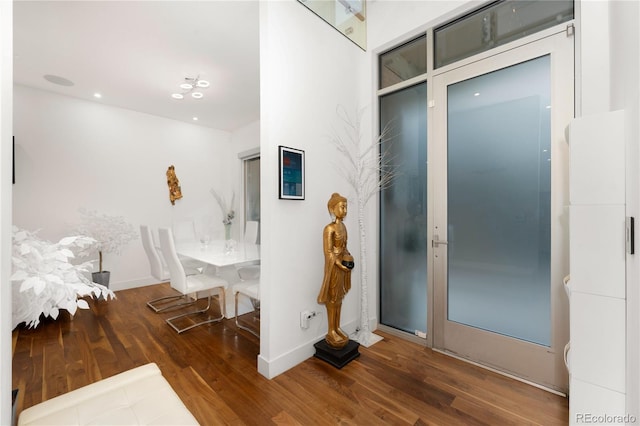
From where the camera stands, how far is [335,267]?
7.27 feet

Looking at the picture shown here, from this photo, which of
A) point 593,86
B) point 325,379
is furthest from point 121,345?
point 593,86

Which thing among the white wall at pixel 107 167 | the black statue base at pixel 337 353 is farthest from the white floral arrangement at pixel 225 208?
the black statue base at pixel 337 353

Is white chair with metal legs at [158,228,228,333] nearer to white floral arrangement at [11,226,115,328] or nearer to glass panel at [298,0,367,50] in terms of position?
white floral arrangement at [11,226,115,328]

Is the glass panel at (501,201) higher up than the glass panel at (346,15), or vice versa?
the glass panel at (346,15)

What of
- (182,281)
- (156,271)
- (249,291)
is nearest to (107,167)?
(156,271)

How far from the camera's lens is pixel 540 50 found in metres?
1.96

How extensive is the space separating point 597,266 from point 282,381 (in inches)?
77.0

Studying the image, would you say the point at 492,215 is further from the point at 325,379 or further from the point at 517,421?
the point at 325,379

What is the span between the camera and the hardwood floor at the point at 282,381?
1.69m

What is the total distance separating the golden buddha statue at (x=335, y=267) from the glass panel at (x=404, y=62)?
144 cm

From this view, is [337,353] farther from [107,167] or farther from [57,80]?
[57,80]

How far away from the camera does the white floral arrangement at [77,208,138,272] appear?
3.88 m

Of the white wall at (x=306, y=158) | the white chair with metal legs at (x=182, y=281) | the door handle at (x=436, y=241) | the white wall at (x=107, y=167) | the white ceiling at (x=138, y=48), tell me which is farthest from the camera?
the white wall at (x=107, y=167)

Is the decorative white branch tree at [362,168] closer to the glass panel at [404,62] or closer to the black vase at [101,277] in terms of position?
the glass panel at [404,62]
